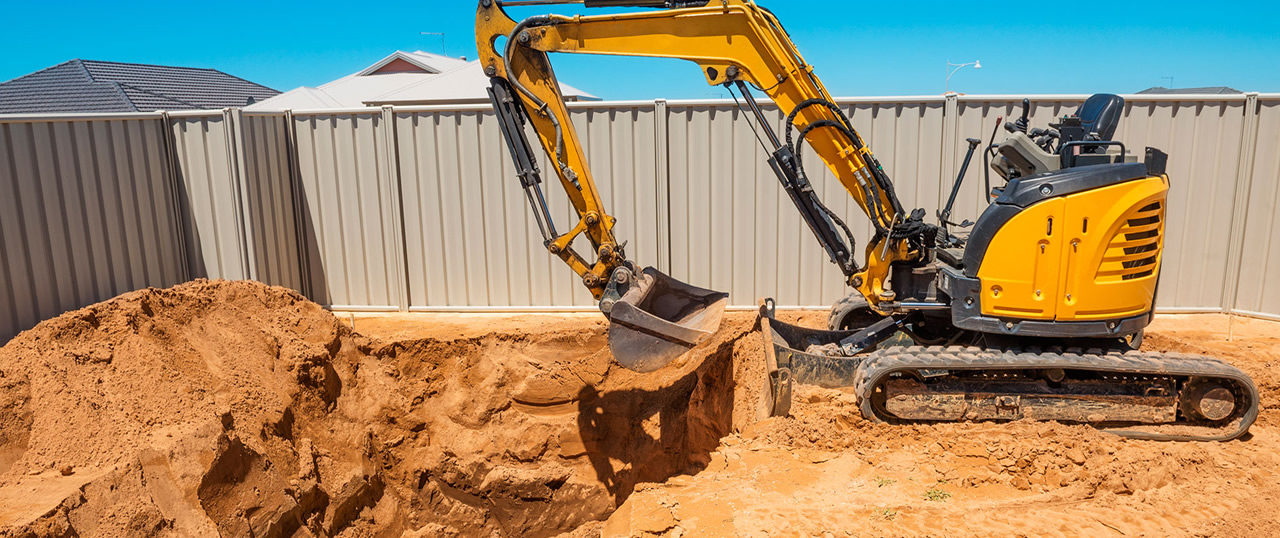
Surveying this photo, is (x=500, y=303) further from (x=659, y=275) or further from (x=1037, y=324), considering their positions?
(x=1037, y=324)

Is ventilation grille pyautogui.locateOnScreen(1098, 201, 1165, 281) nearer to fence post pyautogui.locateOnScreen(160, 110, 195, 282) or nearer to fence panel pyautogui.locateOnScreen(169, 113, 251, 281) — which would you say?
fence panel pyautogui.locateOnScreen(169, 113, 251, 281)

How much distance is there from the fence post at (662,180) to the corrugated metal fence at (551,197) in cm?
2

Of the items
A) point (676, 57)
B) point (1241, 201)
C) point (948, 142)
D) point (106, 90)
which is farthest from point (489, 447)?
point (106, 90)

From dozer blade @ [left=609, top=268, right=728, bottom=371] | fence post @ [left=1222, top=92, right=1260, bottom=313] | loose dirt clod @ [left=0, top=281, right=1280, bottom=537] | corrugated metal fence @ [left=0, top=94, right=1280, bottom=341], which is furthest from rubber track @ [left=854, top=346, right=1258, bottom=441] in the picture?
fence post @ [left=1222, top=92, right=1260, bottom=313]

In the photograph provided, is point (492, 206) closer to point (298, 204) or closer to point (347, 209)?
point (347, 209)

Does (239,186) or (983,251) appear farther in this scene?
(239,186)

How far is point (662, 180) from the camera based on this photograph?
8969 millimetres

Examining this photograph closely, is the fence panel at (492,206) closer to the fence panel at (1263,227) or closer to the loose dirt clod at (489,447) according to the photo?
the loose dirt clod at (489,447)

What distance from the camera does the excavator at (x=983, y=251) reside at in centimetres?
516

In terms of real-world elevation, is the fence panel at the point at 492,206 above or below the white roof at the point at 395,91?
below

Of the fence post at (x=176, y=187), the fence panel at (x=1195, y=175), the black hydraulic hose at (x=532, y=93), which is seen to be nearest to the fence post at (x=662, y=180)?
the black hydraulic hose at (x=532, y=93)

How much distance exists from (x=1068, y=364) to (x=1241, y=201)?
5187mm

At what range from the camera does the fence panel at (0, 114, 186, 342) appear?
22.0 ft

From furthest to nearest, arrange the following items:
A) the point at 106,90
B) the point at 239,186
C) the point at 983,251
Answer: the point at 106,90, the point at 239,186, the point at 983,251
